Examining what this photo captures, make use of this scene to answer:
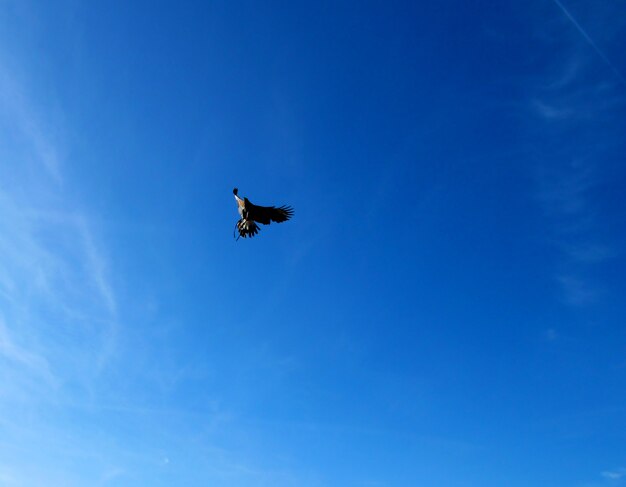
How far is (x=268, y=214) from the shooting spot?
23.8 meters

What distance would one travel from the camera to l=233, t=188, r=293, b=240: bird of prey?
72.0 ft

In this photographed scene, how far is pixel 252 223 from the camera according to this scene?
2222 cm

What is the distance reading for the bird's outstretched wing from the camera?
23.2 m

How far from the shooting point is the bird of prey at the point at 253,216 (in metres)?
22.0

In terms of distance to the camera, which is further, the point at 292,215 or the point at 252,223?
the point at 292,215

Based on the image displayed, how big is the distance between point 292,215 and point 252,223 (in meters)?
2.59

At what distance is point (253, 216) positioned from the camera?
76.0 ft

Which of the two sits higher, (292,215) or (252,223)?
(292,215)

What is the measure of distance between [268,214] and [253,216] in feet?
2.89

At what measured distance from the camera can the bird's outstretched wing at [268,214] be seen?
23203mm

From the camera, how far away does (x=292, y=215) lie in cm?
2409
